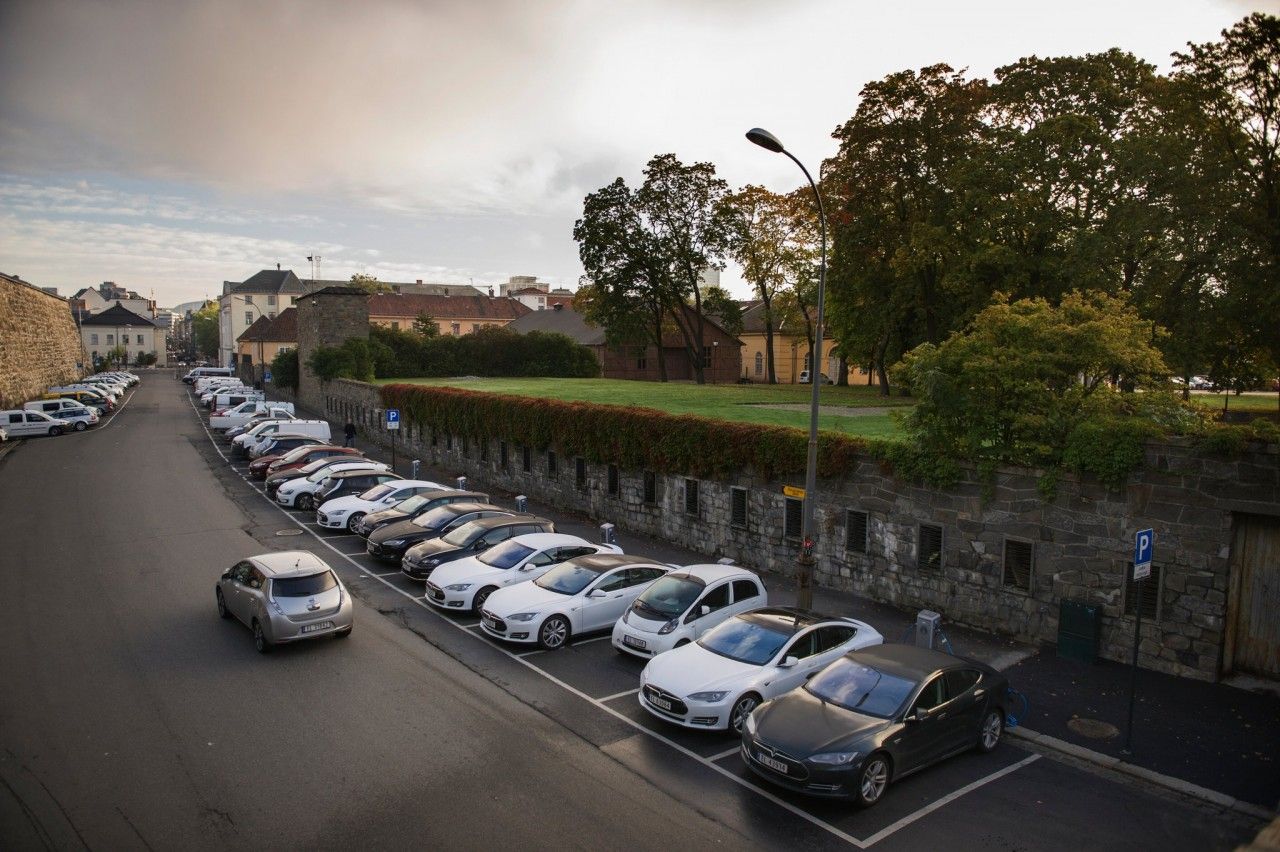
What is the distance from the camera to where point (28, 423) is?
43938mm

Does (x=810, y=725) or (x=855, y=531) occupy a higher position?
(x=855, y=531)

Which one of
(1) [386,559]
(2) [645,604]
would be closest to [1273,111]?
(2) [645,604]

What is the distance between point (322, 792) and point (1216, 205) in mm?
21747

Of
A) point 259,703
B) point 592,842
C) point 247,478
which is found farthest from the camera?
point 247,478

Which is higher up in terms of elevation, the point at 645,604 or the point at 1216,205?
the point at 1216,205

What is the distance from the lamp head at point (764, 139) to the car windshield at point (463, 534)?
10.2 metres

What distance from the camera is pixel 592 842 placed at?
25.9 feet

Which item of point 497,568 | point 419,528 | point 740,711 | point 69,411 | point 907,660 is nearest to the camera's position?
point 907,660

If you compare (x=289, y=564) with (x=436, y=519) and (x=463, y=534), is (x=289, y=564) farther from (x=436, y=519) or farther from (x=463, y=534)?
(x=436, y=519)

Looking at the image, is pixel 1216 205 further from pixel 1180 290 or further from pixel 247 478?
pixel 247 478

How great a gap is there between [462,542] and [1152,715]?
12.9 m

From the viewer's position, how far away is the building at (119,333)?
432ft

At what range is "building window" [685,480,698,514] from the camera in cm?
2111

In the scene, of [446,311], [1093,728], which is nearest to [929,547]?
[1093,728]
